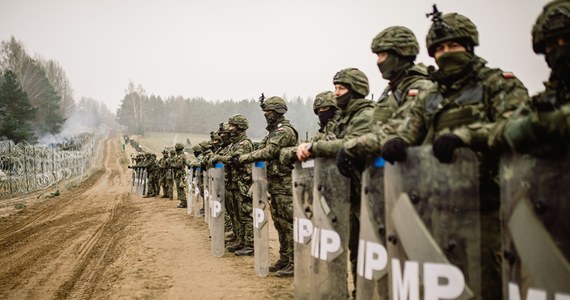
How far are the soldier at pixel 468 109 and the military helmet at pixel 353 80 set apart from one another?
4.86 ft

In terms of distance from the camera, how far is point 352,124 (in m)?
3.92

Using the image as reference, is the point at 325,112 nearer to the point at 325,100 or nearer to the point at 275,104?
the point at 325,100

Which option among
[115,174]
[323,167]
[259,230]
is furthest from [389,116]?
[115,174]

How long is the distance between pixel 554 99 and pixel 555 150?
210 mm

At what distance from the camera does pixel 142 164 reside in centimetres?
2336

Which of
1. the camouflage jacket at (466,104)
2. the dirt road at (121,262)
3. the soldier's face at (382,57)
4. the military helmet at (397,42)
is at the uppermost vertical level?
the military helmet at (397,42)

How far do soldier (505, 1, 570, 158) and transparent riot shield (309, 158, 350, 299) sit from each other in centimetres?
156

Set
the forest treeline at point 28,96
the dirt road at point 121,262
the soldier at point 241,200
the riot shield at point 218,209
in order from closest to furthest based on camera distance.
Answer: the dirt road at point 121,262 < the riot shield at point 218,209 < the soldier at point 241,200 < the forest treeline at point 28,96

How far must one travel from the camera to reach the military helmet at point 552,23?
1.86m

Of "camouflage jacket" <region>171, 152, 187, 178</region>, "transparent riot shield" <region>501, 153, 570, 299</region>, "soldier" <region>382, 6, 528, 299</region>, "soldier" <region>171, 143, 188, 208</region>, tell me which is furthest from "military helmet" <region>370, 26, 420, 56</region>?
"camouflage jacket" <region>171, 152, 187, 178</region>

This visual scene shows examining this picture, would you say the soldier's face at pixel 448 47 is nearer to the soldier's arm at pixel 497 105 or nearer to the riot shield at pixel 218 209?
the soldier's arm at pixel 497 105

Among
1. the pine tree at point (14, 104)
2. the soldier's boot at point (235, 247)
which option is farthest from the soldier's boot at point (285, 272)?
the pine tree at point (14, 104)

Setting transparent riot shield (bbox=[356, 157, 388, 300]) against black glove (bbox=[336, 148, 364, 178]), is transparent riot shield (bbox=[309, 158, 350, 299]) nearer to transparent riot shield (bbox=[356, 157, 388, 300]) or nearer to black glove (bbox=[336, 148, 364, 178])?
black glove (bbox=[336, 148, 364, 178])

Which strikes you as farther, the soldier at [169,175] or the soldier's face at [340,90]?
the soldier at [169,175]
